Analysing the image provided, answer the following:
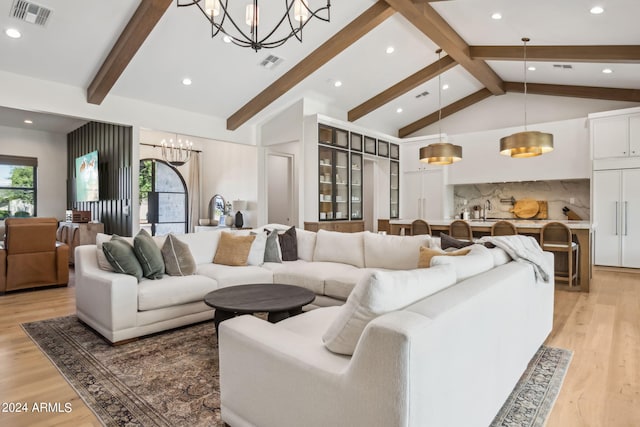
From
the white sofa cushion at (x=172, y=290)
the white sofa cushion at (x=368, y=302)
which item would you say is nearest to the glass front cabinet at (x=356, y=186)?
the white sofa cushion at (x=172, y=290)

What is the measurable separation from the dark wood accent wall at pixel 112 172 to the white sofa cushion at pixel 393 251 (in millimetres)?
3959

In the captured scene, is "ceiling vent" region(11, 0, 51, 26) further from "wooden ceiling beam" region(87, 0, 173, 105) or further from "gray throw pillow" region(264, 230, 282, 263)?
"gray throw pillow" region(264, 230, 282, 263)

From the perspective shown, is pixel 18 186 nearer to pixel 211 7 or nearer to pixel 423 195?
pixel 211 7

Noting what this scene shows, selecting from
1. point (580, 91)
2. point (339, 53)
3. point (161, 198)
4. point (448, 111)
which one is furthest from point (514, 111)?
point (161, 198)

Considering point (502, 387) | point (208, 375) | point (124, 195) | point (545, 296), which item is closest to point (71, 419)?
point (208, 375)

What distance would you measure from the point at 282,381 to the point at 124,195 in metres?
5.61

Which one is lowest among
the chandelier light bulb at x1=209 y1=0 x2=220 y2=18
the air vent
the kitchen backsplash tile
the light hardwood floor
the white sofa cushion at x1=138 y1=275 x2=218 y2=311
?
the light hardwood floor

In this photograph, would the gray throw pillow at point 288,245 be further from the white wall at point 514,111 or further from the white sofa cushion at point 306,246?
the white wall at point 514,111

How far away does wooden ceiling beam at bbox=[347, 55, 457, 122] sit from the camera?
260 inches

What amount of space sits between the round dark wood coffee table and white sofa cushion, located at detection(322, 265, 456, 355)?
1.10 metres

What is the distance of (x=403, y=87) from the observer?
23.2 feet

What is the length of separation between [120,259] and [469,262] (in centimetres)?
272

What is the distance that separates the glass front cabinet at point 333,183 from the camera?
6.61 meters

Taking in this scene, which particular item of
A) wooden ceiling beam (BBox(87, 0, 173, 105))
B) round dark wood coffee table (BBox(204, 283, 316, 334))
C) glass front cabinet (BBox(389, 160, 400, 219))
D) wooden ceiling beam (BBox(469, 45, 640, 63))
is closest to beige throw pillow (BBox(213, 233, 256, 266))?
round dark wood coffee table (BBox(204, 283, 316, 334))
